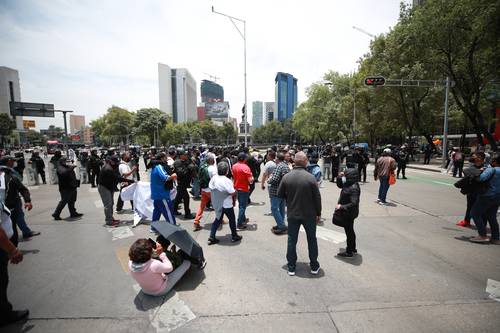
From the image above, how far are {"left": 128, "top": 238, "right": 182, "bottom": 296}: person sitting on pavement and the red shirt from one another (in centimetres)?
305

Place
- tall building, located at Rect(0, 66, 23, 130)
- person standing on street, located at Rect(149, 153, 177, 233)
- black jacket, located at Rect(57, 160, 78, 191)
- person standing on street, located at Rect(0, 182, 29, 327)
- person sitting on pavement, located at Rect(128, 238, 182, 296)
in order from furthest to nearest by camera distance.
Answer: tall building, located at Rect(0, 66, 23, 130), black jacket, located at Rect(57, 160, 78, 191), person standing on street, located at Rect(149, 153, 177, 233), person sitting on pavement, located at Rect(128, 238, 182, 296), person standing on street, located at Rect(0, 182, 29, 327)

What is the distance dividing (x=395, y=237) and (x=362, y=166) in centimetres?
794

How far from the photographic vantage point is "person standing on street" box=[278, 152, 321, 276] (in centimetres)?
395

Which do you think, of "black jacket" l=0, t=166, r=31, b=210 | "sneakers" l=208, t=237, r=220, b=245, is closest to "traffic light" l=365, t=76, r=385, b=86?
"sneakers" l=208, t=237, r=220, b=245

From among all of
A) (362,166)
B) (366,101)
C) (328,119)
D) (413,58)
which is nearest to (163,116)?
(328,119)

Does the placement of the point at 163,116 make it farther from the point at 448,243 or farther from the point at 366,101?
the point at 448,243

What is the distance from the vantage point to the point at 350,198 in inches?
183

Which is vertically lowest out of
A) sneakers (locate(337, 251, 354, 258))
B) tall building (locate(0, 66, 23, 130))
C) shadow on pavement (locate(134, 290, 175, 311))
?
shadow on pavement (locate(134, 290, 175, 311))

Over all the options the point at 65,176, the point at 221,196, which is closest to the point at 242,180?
the point at 221,196

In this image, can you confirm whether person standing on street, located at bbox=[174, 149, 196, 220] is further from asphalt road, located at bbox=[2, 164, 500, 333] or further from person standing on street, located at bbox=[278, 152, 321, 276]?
person standing on street, located at bbox=[278, 152, 321, 276]

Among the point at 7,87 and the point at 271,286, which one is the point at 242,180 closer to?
the point at 271,286

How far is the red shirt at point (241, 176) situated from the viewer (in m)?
6.34

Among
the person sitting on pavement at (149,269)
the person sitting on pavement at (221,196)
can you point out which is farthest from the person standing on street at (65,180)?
the person sitting on pavement at (149,269)

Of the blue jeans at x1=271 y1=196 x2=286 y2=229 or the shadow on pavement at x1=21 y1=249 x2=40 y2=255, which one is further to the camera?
the blue jeans at x1=271 y1=196 x2=286 y2=229
